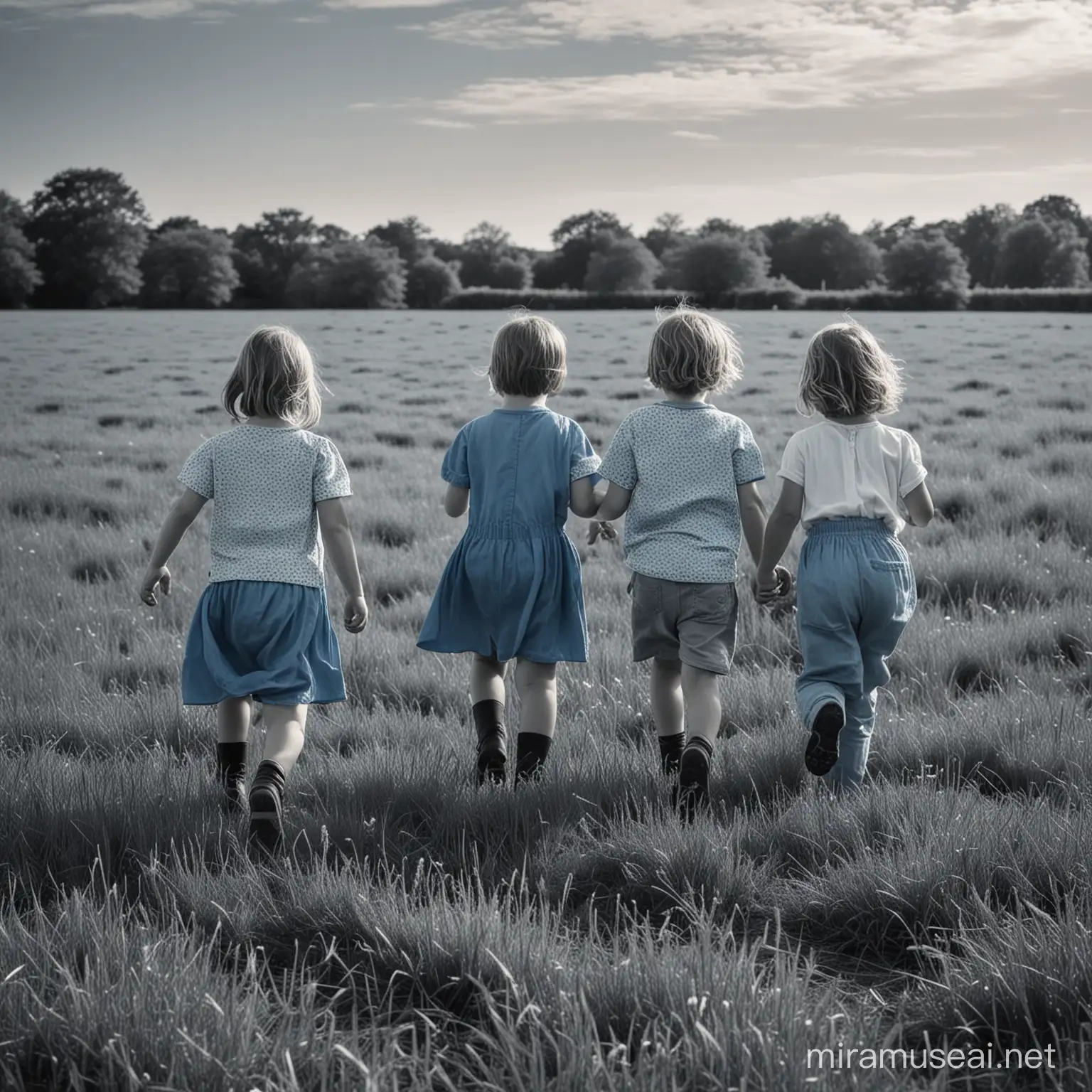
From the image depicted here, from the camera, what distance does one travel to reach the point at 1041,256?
54812mm

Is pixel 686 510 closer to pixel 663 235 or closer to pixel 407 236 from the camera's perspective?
pixel 407 236

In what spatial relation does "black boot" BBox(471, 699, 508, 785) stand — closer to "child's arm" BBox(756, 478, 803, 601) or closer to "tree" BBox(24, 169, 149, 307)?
"child's arm" BBox(756, 478, 803, 601)

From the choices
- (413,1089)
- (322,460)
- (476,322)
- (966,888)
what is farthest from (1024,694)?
(476,322)

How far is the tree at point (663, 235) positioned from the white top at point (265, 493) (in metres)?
82.7

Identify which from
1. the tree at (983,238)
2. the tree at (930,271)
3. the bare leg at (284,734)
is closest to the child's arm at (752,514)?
the bare leg at (284,734)

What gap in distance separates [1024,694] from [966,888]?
1.66 metres

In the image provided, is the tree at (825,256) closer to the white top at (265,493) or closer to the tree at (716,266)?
the tree at (716,266)

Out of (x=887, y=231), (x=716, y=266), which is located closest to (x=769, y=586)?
(x=716, y=266)

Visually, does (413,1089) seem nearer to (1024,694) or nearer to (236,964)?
(236,964)

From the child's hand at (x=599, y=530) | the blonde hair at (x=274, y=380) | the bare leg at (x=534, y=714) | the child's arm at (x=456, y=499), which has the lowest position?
the bare leg at (x=534, y=714)

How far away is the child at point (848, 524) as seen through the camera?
351 cm

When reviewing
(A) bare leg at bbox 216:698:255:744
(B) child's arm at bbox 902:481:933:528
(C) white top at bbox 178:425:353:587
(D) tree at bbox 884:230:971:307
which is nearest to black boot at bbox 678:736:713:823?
(B) child's arm at bbox 902:481:933:528

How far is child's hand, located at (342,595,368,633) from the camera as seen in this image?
11.1 ft

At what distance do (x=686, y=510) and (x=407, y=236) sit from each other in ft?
233
